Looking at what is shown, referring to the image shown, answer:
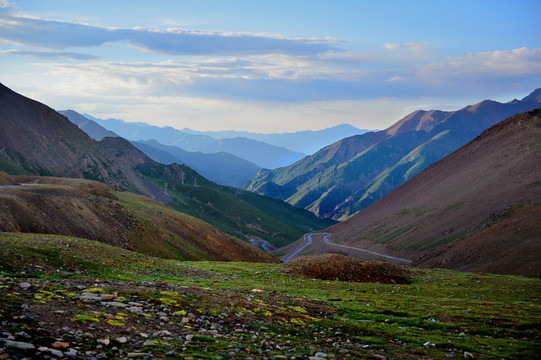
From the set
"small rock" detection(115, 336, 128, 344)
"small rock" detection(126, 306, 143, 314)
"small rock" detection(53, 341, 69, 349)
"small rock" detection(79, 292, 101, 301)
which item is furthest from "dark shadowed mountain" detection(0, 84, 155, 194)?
"small rock" detection(53, 341, 69, 349)

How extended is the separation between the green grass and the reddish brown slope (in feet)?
167

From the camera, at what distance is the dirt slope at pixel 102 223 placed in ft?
157

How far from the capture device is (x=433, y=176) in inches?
7495

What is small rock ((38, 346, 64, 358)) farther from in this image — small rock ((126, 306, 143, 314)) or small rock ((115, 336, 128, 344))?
small rock ((126, 306, 143, 314))

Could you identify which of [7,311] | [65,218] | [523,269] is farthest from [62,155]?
[7,311]

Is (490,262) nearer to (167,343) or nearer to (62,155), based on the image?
(167,343)

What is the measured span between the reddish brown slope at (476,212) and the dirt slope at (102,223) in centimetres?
5142

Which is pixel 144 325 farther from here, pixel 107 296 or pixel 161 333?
pixel 107 296

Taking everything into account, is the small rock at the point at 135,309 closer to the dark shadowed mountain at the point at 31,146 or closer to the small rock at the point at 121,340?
the small rock at the point at 121,340

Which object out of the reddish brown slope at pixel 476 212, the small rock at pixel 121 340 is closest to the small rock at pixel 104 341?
the small rock at pixel 121 340

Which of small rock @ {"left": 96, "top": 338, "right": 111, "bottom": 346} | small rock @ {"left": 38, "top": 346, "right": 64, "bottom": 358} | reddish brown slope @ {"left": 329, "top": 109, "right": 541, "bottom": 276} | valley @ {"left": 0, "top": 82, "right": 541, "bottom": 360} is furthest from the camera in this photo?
reddish brown slope @ {"left": 329, "top": 109, "right": 541, "bottom": 276}

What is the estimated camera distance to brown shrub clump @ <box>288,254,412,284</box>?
46128mm

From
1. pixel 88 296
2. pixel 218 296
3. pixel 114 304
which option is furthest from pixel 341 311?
pixel 88 296

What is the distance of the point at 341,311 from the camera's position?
79.8 feet
